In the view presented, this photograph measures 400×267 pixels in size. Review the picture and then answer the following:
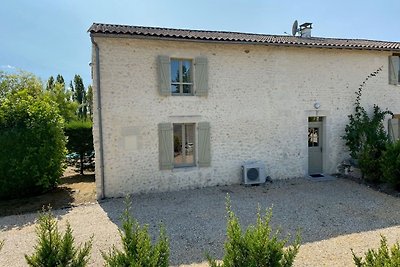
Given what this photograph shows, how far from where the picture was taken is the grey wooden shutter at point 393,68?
11.6 m

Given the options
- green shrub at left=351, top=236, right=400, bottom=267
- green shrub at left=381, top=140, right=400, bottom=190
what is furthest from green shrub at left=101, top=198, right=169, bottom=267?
green shrub at left=381, top=140, right=400, bottom=190

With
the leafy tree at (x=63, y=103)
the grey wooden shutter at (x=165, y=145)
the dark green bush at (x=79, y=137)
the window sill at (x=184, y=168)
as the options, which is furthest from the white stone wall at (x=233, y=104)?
the leafy tree at (x=63, y=103)

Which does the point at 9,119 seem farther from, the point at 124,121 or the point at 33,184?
the point at 124,121

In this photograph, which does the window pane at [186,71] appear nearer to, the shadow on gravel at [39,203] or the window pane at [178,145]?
the window pane at [178,145]

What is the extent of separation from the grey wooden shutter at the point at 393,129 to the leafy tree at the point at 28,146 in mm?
12869

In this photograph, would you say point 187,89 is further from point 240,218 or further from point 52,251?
point 52,251

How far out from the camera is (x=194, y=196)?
8.57m

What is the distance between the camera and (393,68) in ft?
38.1

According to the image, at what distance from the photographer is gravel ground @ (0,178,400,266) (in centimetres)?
507

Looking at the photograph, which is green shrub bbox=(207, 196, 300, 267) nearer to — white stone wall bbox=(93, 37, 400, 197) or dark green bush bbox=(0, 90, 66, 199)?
white stone wall bbox=(93, 37, 400, 197)

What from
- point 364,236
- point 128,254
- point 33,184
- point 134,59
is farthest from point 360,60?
point 33,184

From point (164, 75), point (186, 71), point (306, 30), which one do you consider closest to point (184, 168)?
point (164, 75)

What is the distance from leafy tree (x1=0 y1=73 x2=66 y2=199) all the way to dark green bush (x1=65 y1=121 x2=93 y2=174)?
297 cm

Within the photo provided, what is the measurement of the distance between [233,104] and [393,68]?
7.28 metres
